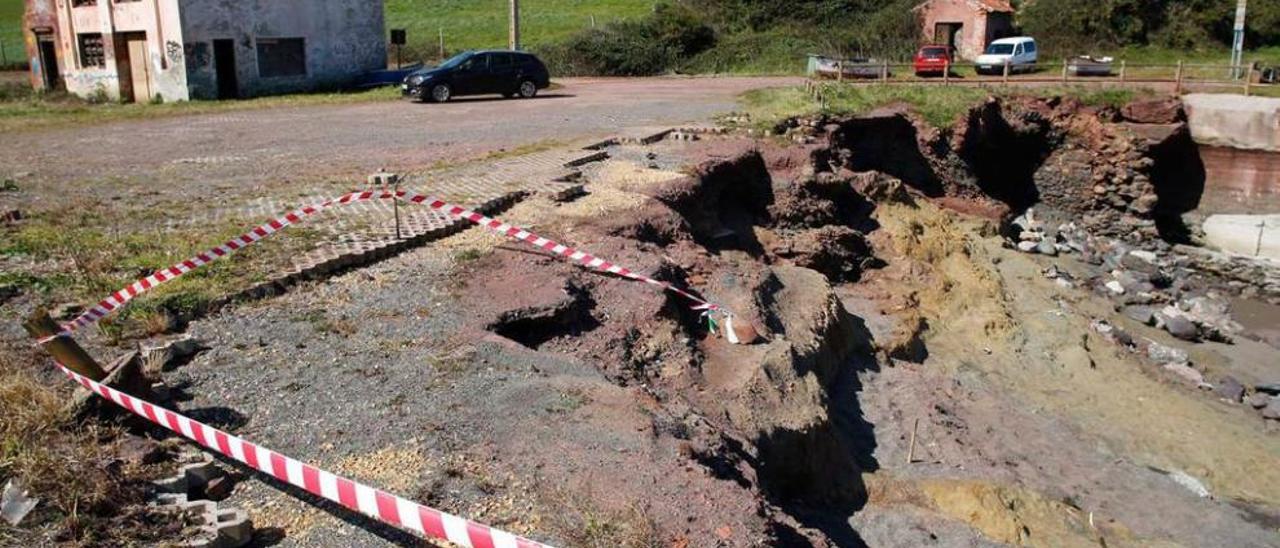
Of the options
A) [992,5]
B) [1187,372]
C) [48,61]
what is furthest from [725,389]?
[992,5]

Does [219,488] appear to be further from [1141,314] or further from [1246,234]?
[1246,234]

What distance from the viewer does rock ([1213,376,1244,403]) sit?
1476 centimetres

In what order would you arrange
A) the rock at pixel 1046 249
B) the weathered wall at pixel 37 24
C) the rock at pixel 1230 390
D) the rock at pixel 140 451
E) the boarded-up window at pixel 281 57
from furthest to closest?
1. the weathered wall at pixel 37 24
2. the boarded-up window at pixel 281 57
3. the rock at pixel 1046 249
4. the rock at pixel 1230 390
5. the rock at pixel 140 451

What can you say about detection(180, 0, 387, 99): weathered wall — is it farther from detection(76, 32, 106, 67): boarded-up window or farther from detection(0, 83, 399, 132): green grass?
detection(76, 32, 106, 67): boarded-up window

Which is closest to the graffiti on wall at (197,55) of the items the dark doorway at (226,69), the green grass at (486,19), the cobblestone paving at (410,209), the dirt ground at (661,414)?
the dark doorway at (226,69)

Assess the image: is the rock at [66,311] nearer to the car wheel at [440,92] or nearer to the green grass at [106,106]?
the green grass at [106,106]

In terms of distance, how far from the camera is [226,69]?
3008 centimetres

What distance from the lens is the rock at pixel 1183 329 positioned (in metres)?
17.6

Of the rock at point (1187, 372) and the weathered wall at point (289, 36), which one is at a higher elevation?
the weathered wall at point (289, 36)

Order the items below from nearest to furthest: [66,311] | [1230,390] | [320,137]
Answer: [66,311] < [1230,390] < [320,137]

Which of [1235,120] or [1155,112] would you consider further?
[1155,112]

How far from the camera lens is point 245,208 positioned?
12430mm

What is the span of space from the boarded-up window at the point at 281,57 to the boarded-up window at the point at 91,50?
4790 millimetres

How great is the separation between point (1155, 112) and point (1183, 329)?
386 inches
